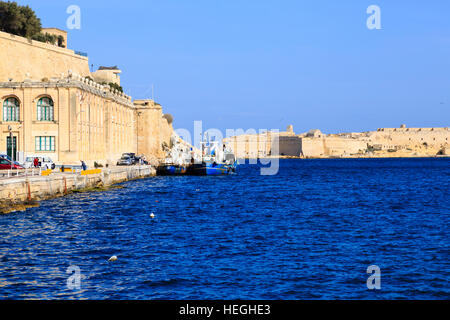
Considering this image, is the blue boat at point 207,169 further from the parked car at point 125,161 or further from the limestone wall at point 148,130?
the parked car at point 125,161

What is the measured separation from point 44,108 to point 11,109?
3037 millimetres

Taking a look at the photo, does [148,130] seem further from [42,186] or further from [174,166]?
[42,186]

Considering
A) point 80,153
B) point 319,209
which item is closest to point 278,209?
point 319,209

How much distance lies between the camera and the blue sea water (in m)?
11.9

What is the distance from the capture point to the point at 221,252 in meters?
16.3

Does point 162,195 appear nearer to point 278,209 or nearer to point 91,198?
point 91,198

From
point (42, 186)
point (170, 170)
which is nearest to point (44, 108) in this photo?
point (42, 186)

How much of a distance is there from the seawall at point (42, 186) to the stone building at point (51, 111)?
543 centimetres

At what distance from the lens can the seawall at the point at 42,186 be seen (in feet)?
81.6

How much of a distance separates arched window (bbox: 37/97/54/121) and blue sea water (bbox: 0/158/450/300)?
59.9 ft

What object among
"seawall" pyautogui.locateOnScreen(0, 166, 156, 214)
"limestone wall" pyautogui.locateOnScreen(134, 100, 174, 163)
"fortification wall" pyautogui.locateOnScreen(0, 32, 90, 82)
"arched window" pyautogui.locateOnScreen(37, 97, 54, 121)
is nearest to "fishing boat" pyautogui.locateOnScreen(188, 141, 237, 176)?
"limestone wall" pyautogui.locateOnScreen(134, 100, 174, 163)

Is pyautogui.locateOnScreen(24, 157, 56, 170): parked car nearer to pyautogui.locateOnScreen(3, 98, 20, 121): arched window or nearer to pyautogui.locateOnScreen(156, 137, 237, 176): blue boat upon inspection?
pyautogui.locateOnScreen(3, 98, 20, 121): arched window
